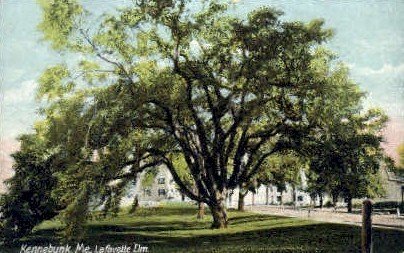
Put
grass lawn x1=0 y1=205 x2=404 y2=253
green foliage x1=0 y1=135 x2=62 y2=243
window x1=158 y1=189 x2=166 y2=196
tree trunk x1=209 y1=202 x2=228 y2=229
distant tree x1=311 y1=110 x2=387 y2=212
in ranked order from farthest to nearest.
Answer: window x1=158 y1=189 x2=166 y2=196 → tree trunk x1=209 y1=202 x2=228 y2=229 → distant tree x1=311 y1=110 x2=387 y2=212 → green foliage x1=0 y1=135 x2=62 y2=243 → grass lawn x1=0 y1=205 x2=404 y2=253

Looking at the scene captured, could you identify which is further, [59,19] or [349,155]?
[349,155]

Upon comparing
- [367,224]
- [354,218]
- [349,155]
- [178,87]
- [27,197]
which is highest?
[178,87]

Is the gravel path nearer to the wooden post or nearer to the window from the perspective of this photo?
the wooden post

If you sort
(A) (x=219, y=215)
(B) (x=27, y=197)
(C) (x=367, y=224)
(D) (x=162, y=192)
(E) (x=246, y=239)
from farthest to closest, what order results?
(D) (x=162, y=192) → (A) (x=219, y=215) → (B) (x=27, y=197) → (E) (x=246, y=239) → (C) (x=367, y=224)

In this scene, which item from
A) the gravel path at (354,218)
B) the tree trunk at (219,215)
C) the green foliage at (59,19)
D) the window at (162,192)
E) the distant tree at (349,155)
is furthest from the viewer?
the window at (162,192)

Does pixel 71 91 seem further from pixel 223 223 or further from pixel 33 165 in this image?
pixel 223 223

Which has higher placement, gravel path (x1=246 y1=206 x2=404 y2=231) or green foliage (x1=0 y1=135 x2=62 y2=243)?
green foliage (x1=0 y1=135 x2=62 y2=243)

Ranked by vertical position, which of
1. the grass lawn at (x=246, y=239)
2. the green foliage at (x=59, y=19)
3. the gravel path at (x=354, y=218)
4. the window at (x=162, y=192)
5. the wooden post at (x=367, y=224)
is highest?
the green foliage at (x=59, y=19)

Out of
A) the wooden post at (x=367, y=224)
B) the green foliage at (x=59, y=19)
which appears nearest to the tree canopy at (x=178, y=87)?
the green foliage at (x=59, y=19)

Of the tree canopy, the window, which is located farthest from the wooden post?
the window

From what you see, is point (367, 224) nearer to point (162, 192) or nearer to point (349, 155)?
point (349, 155)

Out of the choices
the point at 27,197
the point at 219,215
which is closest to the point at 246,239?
the point at 219,215

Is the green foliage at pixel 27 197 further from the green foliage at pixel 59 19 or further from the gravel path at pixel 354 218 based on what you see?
the gravel path at pixel 354 218

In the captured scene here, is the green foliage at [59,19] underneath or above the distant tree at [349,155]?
above
